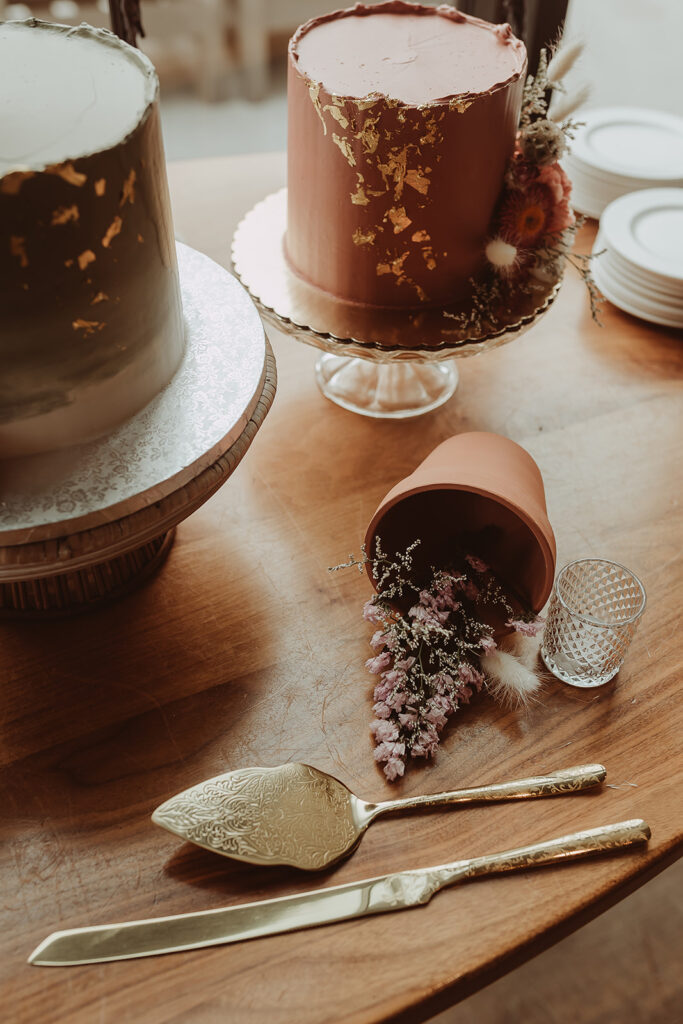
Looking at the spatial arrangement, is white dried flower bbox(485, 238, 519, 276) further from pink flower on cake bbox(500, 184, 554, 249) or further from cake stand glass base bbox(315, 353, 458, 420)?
cake stand glass base bbox(315, 353, 458, 420)

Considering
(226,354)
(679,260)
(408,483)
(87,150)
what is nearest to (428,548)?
(408,483)

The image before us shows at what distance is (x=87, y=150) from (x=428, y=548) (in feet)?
1.30

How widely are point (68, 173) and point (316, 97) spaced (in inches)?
11.5

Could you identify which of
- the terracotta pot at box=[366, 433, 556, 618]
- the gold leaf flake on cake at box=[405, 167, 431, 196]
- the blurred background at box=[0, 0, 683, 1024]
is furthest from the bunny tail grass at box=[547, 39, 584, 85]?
the blurred background at box=[0, 0, 683, 1024]

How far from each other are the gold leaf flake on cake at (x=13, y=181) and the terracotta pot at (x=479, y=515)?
1.02ft

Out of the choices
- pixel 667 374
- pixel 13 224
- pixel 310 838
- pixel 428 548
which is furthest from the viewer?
pixel 667 374

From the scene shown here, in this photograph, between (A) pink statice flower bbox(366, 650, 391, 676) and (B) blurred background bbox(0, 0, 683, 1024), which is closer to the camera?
(A) pink statice flower bbox(366, 650, 391, 676)

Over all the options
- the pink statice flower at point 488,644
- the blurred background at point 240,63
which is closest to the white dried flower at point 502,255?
the pink statice flower at point 488,644

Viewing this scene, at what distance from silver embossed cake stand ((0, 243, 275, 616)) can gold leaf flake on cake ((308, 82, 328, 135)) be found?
0.15 metres

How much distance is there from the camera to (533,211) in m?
0.79

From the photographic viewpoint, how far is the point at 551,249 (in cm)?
82

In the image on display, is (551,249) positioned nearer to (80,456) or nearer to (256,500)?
(256,500)

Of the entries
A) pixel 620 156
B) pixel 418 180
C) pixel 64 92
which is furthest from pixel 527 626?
pixel 620 156

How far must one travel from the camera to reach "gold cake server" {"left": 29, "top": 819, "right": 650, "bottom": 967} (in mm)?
544
